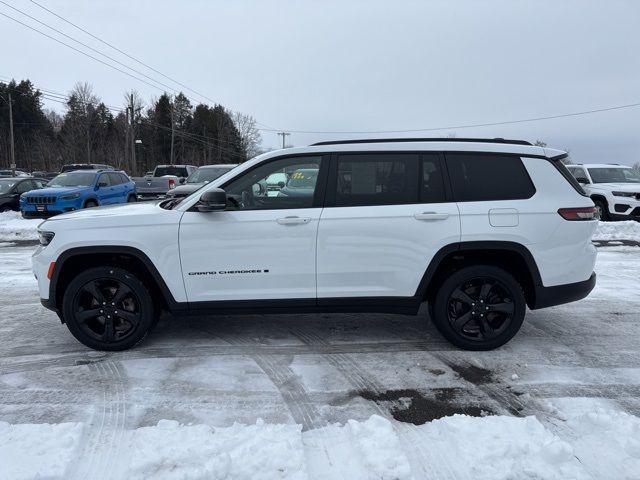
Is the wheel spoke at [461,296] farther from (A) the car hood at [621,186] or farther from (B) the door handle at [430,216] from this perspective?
(A) the car hood at [621,186]

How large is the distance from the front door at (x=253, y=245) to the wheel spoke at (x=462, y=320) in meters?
1.35

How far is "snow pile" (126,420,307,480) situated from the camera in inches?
102

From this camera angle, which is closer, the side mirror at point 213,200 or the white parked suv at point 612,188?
the side mirror at point 213,200

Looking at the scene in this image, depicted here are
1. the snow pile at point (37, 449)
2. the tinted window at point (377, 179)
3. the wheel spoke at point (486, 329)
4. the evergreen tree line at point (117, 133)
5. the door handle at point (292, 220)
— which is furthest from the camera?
the evergreen tree line at point (117, 133)

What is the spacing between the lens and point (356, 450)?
284 cm

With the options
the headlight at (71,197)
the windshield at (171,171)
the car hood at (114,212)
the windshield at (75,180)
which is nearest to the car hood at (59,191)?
the headlight at (71,197)

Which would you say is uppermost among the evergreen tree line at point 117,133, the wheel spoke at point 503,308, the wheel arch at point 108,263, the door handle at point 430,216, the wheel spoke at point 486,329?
the evergreen tree line at point 117,133

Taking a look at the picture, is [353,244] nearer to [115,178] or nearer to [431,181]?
[431,181]

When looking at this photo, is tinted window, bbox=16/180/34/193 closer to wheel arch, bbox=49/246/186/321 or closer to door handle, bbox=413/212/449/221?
wheel arch, bbox=49/246/186/321

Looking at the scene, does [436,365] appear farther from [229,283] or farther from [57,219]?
[57,219]

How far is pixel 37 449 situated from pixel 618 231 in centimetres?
1328

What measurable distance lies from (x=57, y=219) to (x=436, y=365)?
3.71 metres

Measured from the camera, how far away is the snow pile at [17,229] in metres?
12.7

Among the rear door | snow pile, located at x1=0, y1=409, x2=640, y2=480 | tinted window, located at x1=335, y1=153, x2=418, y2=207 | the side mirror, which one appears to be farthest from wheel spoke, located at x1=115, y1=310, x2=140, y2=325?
tinted window, located at x1=335, y1=153, x2=418, y2=207
